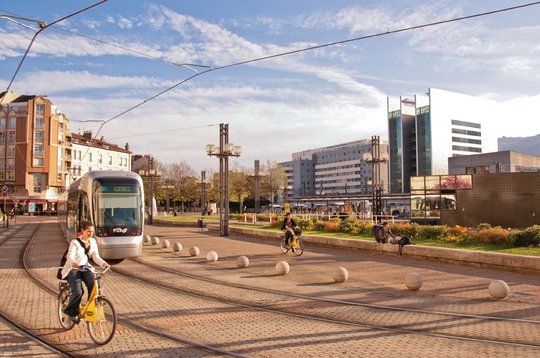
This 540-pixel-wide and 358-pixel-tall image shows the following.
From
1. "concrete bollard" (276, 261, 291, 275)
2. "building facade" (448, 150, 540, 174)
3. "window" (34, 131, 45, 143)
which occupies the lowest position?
"concrete bollard" (276, 261, 291, 275)

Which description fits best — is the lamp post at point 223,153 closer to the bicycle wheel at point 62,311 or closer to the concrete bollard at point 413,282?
the concrete bollard at point 413,282

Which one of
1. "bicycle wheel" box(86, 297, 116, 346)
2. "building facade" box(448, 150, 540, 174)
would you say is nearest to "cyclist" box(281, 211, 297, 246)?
"bicycle wheel" box(86, 297, 116, 346)

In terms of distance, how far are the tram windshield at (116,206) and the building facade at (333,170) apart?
430ft

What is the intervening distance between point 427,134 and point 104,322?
109 metres

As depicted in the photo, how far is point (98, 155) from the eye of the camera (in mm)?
102438

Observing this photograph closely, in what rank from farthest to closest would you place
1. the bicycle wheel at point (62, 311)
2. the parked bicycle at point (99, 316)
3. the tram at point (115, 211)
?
1. the tram at point (115, 211)
2. the bicycle wheel at point (62, 311)
3. the parked bicycle at point (99, 316)

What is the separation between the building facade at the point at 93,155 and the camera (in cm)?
9481

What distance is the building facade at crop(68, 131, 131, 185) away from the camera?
311 feet

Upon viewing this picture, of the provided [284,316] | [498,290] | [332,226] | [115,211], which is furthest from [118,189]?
[332,226]

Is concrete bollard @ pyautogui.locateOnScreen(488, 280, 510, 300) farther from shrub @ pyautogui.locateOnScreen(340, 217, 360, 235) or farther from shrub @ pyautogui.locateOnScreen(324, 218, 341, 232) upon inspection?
shrub @ pyautogui.locateOnScreen(324, 218, 341, 232)

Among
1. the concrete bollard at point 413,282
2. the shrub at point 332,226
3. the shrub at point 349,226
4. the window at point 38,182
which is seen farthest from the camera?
the window at point 38,182

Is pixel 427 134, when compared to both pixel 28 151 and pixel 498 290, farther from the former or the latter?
pixel 498 290

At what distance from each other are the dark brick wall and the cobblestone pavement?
53.5ft

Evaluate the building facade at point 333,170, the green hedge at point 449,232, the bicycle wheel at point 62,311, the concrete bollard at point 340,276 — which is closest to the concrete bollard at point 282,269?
the concrete bollard at point 340,276
